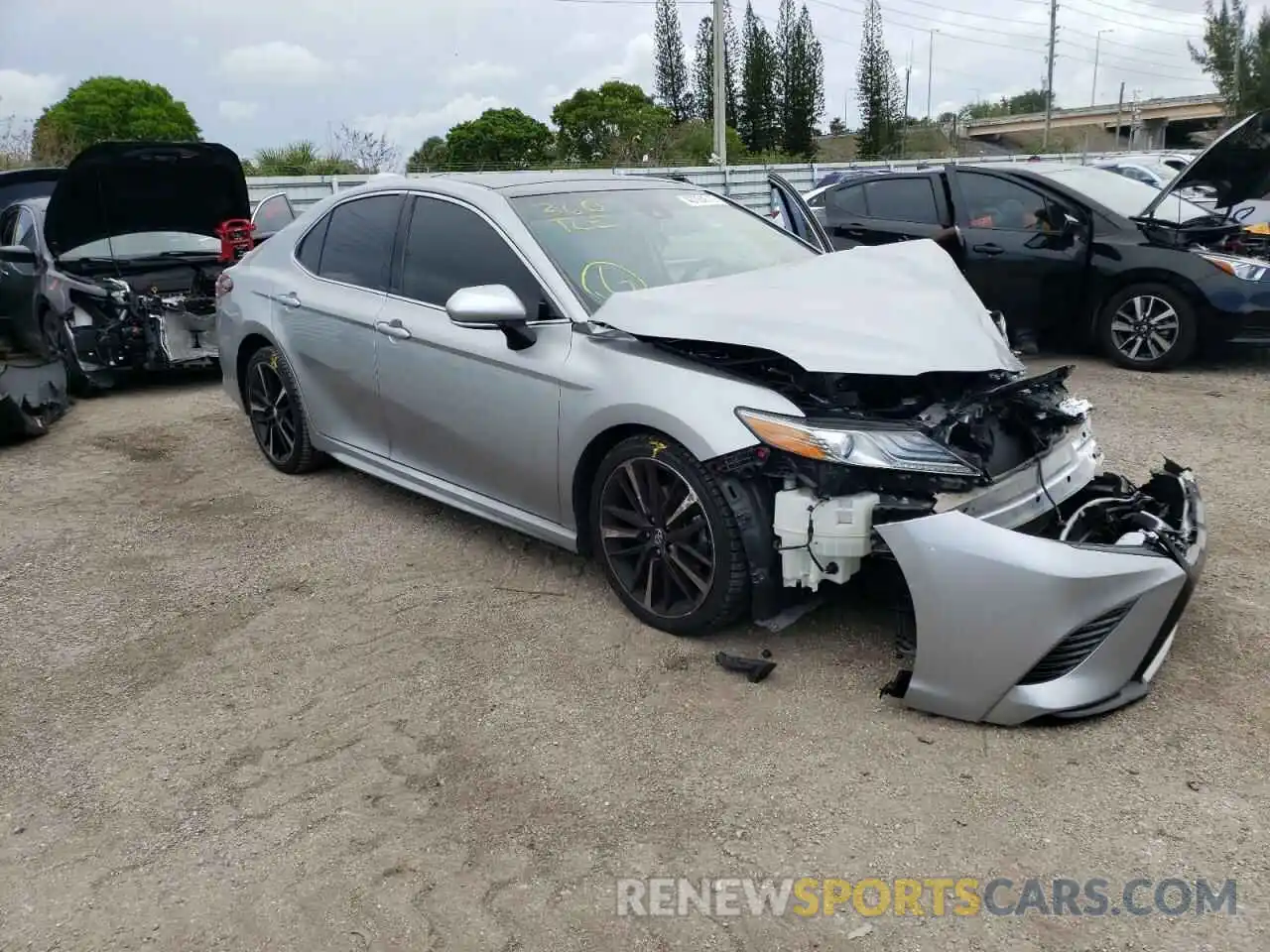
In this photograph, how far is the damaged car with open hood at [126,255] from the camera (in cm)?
768

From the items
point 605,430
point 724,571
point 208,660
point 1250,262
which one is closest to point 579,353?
point 605,430

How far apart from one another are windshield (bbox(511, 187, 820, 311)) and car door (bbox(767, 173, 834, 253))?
677mm

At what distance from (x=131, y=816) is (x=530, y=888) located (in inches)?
47.3

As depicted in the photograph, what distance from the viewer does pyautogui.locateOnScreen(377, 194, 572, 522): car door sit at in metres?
3.89

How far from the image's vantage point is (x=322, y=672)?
3.57 meters

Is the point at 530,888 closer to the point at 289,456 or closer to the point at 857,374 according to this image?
the point at 857,374

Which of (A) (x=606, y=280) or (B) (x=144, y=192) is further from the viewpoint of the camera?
(B) (x=144, y=192)

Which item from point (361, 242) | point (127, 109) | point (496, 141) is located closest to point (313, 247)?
point (361, 242)

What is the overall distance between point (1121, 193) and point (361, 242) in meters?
6.33

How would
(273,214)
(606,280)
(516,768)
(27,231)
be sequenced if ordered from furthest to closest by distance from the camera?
(273,214)
(27,231)
(606,280)
(516,768)

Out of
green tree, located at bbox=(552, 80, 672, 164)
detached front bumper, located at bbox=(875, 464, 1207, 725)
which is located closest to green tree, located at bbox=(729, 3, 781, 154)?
green tree, located at bbox=(552, 80, 672, 164)

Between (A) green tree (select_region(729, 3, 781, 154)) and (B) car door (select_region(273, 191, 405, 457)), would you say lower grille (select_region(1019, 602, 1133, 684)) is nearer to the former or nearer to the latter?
(B) car door (select_region(273, 191, 405, 457))

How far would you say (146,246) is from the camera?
27.3 feet

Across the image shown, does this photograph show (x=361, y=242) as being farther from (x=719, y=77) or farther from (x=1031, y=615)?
(x=719, y=77)
